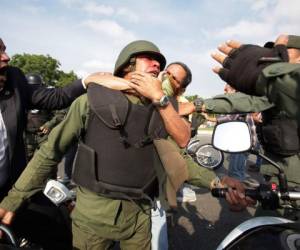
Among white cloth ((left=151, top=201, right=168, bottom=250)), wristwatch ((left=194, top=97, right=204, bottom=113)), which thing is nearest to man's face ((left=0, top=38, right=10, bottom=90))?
white cloth ((left=151, top=201, right=168, bottom=250))

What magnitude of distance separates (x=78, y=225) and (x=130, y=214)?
32 cm

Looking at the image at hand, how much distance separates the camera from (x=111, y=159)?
204 cm

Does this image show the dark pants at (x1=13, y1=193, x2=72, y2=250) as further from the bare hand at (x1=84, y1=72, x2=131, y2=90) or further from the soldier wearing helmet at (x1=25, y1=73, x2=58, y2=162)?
the soldier wearing helmet at (x1=25, y1=73, x2=58, y2=162)

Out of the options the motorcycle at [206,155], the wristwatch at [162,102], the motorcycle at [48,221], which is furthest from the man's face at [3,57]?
the motorcycle at [206,155]

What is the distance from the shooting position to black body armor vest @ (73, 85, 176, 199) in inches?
79.4

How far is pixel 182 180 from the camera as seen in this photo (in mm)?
2010

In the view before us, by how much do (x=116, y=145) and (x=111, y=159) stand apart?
8cm

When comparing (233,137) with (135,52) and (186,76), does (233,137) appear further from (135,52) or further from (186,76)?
(186,76)

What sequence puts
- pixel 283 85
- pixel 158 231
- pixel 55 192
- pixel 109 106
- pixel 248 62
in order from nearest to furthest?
pixel 283 85 < pixel 248 62 < pixel 109 106 < pixel 55 192 < pixel 158 231

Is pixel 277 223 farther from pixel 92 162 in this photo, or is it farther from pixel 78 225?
pixel 78 225

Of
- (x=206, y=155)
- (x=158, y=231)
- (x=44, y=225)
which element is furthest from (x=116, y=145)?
(x=206, y=155)

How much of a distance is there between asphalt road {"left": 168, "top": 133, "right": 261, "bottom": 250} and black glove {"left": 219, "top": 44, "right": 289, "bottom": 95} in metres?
2.92

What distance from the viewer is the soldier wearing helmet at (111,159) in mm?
2031

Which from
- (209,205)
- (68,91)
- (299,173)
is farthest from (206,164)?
(68,91)
